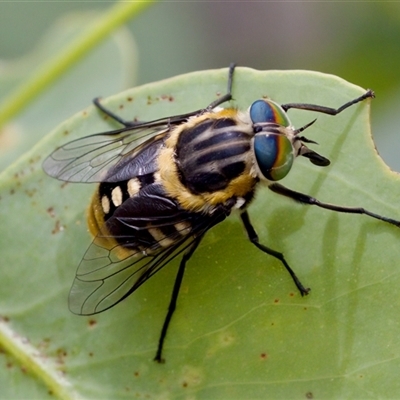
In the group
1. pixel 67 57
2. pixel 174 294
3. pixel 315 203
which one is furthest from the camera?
pixel 67 57

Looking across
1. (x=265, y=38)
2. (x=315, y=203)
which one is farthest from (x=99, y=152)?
(x=265, y=38)

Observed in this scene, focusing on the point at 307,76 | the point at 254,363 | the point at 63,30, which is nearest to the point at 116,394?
the point at 254,363

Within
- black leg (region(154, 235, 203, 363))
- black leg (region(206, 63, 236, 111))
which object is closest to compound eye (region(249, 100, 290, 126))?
black leg (region(206, 63, 236, 111))

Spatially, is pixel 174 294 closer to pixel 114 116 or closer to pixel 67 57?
pixel 114 116

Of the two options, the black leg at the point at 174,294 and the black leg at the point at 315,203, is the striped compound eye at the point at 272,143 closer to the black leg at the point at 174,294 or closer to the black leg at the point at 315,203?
the black leg at the point at 315,203

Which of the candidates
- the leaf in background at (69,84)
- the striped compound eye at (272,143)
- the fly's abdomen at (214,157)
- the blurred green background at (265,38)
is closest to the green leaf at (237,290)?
the striped compound eye at (272,143)

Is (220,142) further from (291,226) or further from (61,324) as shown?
(61,324)
